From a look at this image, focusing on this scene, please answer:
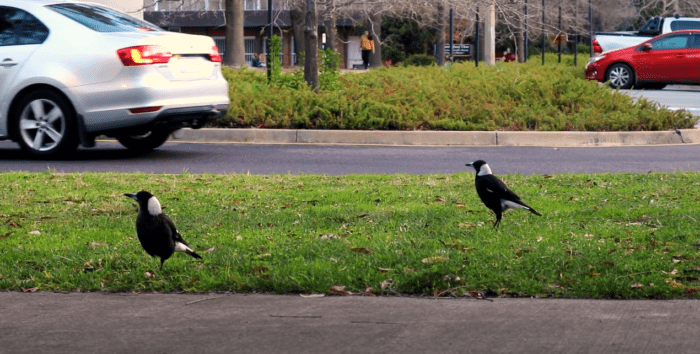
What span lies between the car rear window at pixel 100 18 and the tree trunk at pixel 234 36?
23.8 metres

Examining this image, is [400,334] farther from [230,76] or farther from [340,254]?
[230,76]

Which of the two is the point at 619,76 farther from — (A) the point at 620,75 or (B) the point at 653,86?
(B) the point at 653,86

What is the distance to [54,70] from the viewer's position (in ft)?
35.5

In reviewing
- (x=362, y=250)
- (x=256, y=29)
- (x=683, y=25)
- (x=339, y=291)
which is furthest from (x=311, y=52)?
(x=256, y=29)

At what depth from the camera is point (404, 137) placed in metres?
13.7

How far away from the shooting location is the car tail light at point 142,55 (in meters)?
10.6

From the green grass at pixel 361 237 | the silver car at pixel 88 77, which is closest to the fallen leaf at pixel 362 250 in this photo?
the green grass at pixel 361 237

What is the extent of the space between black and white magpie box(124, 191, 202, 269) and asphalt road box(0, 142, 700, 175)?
4868mm

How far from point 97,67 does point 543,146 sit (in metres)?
5.82

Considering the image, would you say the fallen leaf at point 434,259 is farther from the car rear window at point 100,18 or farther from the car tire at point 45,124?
the car rear window at point 100,18

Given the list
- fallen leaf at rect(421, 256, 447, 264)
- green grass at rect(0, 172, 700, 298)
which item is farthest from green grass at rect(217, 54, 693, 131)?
fallen leaf at rect(421, 256, 447, 264)

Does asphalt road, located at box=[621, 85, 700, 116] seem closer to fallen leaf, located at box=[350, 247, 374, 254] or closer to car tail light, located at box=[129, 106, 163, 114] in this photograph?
car tail light, located at box=[129, 106, 163, 114]

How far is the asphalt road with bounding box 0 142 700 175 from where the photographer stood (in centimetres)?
1083

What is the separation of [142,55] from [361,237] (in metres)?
4.94
